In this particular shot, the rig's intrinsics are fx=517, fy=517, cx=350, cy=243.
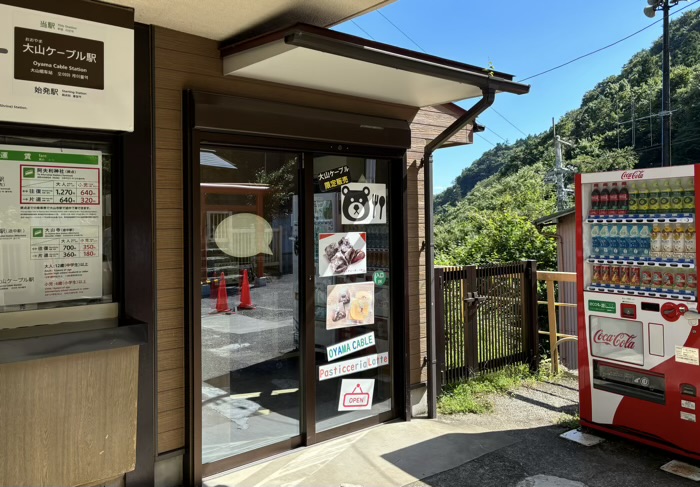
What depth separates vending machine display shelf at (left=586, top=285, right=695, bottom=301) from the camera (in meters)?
3.85

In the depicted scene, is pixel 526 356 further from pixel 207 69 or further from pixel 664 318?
pixel 207 69

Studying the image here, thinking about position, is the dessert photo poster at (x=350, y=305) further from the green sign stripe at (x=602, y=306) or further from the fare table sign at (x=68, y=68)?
the fare table sign at (x=68, y=68)

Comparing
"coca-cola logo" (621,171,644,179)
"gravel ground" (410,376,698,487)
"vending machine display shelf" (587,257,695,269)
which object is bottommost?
"gravel ground" (410,376,698,487)

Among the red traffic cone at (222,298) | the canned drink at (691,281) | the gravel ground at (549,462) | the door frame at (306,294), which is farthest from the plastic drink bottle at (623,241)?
the red traffic cone at (222,298)

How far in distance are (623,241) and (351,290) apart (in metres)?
2.31

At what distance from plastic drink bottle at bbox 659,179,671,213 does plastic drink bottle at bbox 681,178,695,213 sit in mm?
121

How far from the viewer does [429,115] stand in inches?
198

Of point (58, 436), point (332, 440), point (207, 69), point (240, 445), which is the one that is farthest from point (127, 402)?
point (207, 69)

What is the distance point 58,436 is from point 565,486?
3.13 metres

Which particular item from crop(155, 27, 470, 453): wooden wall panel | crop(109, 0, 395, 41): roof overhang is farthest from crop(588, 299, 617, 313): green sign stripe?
crop(155, 27, 470, 453): wooden wall panel

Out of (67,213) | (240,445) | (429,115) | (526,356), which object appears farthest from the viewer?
(526,356)

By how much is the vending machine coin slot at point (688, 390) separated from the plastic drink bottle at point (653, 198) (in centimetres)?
132

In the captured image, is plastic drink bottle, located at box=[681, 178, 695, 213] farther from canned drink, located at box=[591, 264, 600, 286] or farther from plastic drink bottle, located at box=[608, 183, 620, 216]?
canned drink, located at box=[591, 264, 600, 286]

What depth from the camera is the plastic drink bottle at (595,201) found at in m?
4.49
